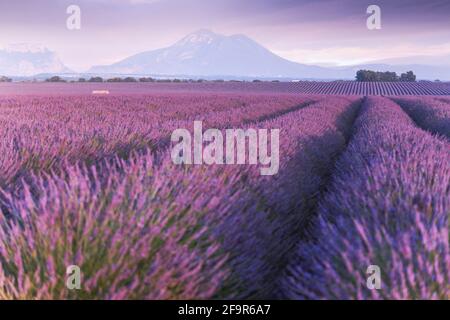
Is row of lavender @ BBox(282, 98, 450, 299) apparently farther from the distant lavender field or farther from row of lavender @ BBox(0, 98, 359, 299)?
the distant lavender field

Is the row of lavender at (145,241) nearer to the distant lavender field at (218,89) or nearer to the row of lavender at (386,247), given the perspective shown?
the row of lavender at (386,247)

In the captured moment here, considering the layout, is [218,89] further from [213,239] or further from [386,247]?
[386,247]

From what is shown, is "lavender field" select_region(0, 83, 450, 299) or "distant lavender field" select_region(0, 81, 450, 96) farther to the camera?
"distant lavender field" select_region(0, 81, 450, 96)

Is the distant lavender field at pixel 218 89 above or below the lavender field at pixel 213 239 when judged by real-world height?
above

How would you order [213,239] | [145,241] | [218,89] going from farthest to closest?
[218,89] → [213,239] → [145,241]

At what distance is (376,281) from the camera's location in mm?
1823

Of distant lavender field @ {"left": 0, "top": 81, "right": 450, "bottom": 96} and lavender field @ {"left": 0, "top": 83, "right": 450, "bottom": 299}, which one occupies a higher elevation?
distant lavender field @ {"left": 0, "top": 81, "right": 450, "bottom": 96}

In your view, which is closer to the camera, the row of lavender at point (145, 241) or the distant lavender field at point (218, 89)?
the row of lavender at point (145, 241)

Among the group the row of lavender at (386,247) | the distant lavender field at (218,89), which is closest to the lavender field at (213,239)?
the row of lavender at (386,247)

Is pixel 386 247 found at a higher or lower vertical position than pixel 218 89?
lower

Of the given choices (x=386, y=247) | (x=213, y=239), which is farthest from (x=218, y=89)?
(x=386, y=247)

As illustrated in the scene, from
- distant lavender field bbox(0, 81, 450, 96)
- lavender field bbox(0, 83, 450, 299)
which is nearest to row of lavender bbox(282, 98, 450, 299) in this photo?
lavender field bbox(0, 83, 450, 299)

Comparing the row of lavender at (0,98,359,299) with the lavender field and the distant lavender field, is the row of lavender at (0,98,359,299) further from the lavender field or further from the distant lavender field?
the distant lavender field
